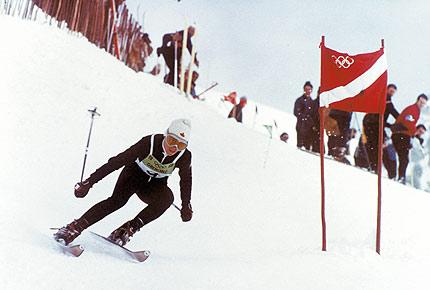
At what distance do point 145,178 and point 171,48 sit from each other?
1.71 metres

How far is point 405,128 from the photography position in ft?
14.0

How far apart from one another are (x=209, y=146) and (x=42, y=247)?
5.22 ft

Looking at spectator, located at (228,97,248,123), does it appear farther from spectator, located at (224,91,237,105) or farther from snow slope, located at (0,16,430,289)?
snow slope, located at (0,16,430,289)

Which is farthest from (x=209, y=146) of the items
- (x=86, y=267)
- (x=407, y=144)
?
(x=407, y=144)

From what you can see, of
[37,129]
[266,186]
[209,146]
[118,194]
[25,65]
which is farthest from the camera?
[209,146]

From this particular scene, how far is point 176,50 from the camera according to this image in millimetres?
3465

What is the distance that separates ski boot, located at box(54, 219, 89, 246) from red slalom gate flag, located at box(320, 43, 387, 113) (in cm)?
112

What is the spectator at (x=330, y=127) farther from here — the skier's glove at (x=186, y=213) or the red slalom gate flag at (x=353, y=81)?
the skier's glove at (x=186, y=213)

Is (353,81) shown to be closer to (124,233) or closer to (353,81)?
(353,81)

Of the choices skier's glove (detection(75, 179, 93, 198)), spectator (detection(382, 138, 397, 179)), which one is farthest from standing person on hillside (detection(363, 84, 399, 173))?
skier's glove (detection(75, 179, 93, 198))

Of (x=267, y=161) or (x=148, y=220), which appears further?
(x=267, y=161)

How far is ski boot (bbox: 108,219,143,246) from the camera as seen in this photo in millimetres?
1873

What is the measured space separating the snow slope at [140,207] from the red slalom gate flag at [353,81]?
0.57 meters

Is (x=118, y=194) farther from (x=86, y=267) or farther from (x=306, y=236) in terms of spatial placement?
(x=306, y=236)
